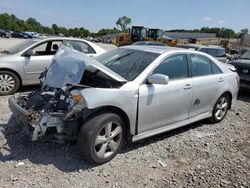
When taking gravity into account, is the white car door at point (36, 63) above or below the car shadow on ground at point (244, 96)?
above

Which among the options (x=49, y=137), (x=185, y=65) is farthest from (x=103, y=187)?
(x=185, y=65)

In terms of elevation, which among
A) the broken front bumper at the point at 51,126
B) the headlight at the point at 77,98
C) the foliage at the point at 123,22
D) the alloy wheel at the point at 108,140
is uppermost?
the foliage at the point at 123,22

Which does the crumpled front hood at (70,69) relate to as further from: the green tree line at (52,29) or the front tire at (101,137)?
the green tree line at (52,29)

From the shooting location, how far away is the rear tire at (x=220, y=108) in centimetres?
559

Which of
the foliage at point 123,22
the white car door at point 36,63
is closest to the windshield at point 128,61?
the white car door at point 36,63

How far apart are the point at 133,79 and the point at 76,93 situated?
90 centimetres

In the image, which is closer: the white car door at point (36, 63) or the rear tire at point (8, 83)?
the rear tire at point (8, 83)

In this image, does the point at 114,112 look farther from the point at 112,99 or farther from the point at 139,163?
the point at 139,163

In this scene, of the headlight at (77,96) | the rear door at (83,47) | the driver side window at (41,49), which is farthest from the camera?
the rear door at (83,47)

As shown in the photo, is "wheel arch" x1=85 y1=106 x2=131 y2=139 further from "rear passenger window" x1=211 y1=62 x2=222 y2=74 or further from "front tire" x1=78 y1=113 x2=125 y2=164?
"rear passenger window" x1=211 y1=62 x2=222 y2=74

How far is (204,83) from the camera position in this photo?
194 inches

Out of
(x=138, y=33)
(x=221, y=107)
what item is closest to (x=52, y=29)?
(x=138, y=33)

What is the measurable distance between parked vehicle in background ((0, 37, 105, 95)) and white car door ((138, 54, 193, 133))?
372 centimetres

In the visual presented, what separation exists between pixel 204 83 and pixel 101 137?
2.31 m
